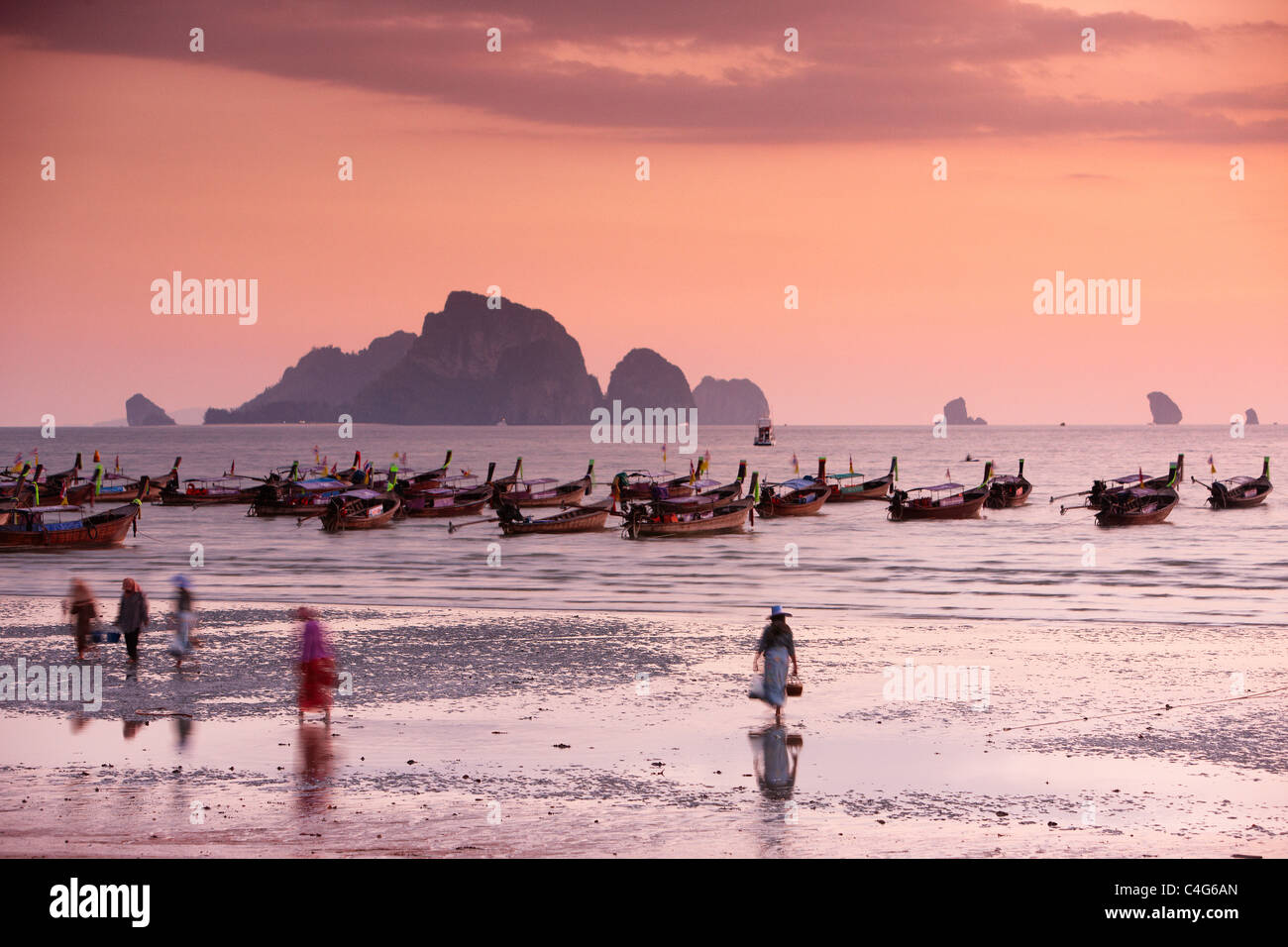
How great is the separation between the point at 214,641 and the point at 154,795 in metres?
12.4

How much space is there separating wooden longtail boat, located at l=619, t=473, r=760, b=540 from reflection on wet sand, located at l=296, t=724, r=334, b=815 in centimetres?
4266

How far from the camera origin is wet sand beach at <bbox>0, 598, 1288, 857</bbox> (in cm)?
1130

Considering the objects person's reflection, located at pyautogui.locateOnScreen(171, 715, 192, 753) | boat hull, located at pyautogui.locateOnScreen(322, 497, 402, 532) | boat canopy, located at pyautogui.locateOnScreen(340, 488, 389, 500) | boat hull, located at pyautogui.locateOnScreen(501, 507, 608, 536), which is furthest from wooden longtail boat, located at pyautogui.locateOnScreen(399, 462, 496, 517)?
person's reflection, located at pyautogui.locateOnScreen(171, 715, 192, 753)

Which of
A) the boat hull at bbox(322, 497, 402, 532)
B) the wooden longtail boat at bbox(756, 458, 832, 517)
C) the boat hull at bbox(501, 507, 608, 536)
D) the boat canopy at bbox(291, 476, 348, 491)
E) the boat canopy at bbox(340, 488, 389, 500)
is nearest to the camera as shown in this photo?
the boat hull at bbox(501, 507, 608, 536)

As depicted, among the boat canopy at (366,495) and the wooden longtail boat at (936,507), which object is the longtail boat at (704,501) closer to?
the wooden longtail boat at (936,507)

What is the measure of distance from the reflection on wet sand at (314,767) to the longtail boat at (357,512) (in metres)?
48.3

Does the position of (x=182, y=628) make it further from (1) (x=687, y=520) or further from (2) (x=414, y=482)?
(2) (x=414, y=482)

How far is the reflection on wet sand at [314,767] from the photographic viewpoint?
12.3 metres

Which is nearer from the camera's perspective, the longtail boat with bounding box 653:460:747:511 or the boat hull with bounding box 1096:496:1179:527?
the longtail boat with bounding box 653:460:747:511

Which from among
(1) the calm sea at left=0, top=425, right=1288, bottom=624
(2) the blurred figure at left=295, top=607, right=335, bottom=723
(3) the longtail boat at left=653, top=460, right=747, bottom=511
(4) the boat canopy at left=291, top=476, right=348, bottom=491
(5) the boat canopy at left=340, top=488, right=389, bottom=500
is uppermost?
(4) the boat canopy at left=291, top=476, right=348, bottom=491

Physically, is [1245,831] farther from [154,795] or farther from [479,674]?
[479,674]

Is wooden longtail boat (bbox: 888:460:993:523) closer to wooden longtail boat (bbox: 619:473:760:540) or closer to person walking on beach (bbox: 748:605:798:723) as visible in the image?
wooden longtail boat (bbox: 619:473:760:540)

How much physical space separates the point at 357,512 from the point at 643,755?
5187cm
